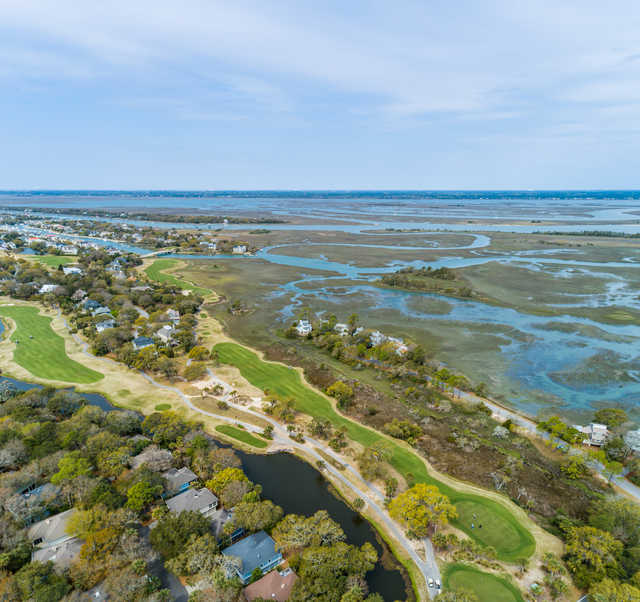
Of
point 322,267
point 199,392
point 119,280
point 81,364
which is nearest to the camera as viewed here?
point 199,392

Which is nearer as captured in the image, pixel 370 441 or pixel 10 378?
pixel 370 441

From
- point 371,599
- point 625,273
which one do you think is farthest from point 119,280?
point 625,273

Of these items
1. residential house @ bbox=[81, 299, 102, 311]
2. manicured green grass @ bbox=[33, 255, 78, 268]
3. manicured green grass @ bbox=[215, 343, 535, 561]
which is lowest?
manicured green grass @ bbox=[215, 343, 535, 561]

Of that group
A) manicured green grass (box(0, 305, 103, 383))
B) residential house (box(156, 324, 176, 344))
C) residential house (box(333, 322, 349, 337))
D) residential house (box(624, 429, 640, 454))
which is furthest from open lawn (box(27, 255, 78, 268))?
residential house (box(624, 429, 640, 454))

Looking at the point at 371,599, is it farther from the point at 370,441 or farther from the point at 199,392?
the point at 199,392

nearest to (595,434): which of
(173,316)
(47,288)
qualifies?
(173,316)

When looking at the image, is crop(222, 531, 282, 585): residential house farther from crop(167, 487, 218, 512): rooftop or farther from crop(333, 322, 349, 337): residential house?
crop(333, 322, 349, 337): residential house
